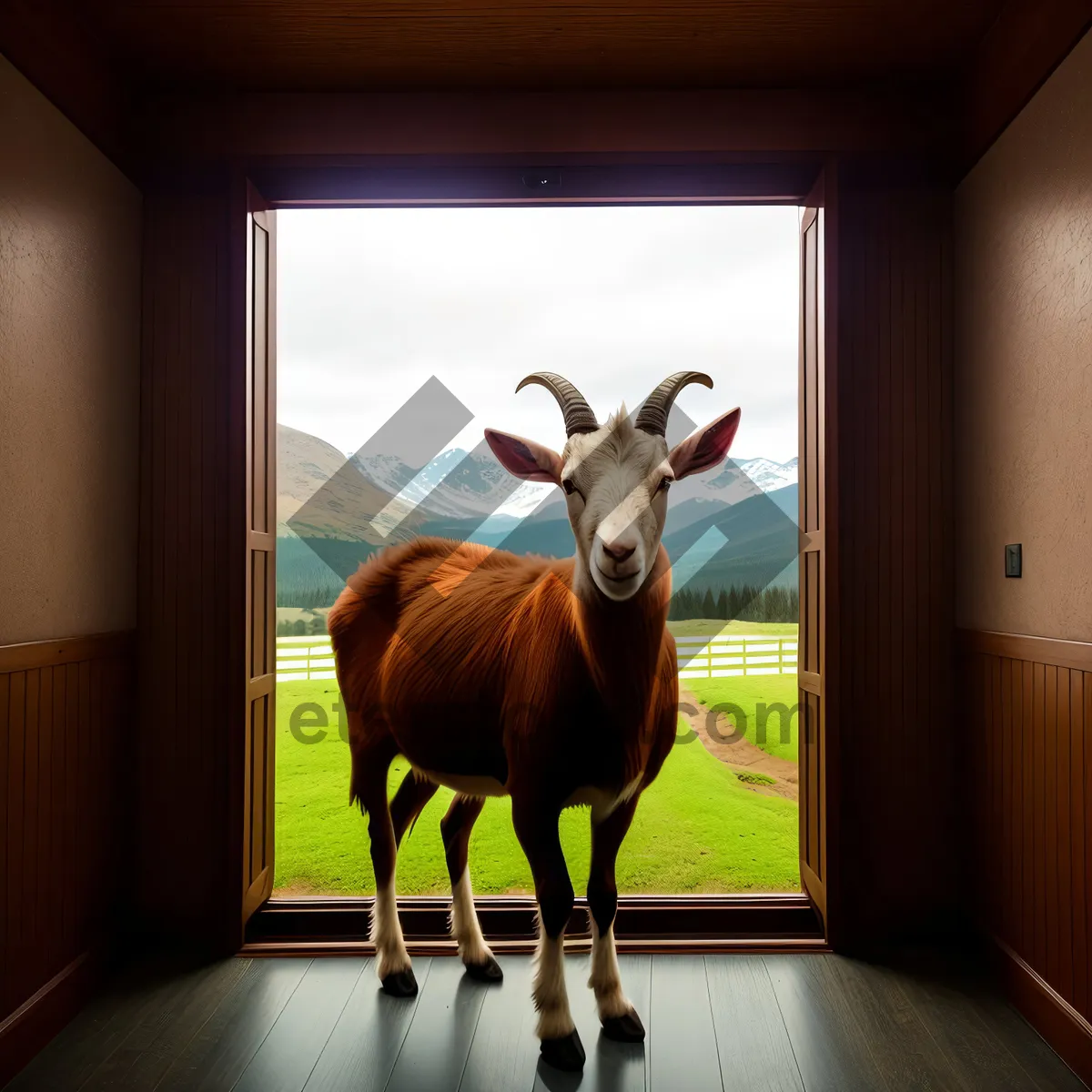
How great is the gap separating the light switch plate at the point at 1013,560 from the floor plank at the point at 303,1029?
230 cm

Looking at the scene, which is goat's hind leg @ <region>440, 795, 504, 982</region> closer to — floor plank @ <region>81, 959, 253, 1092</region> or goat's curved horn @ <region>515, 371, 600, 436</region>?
floor plank @ <region>81, 959, 253, 1092</region>

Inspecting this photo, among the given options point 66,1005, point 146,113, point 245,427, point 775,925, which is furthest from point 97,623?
point 775,925

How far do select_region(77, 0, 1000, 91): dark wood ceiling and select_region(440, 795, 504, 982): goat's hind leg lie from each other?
91.7 inches

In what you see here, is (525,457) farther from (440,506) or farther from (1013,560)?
(1013,560)

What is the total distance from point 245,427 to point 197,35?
1177 mm

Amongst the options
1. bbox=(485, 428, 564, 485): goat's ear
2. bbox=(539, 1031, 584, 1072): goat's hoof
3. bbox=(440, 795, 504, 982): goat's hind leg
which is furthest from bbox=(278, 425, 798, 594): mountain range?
bbox=(539, 1031, 584, 1072): goat's hoof

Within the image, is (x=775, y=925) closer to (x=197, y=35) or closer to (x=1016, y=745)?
(x=1016, y=745)

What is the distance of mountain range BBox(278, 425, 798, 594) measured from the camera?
9.77ft

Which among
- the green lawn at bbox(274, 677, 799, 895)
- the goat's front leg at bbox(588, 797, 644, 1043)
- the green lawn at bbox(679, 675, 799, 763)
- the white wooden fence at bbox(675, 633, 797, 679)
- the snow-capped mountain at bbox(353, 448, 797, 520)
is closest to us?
the goat's front leg at bbox(588, 797, 644, 1043)

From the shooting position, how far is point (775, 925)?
264cm

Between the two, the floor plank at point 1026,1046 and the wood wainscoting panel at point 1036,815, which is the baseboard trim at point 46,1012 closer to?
the floor plank at point 1026,1046

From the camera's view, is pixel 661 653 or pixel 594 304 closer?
pixel 661 653

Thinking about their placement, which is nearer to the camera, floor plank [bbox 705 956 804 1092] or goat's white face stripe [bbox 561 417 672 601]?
goat's white face stripe [bbox 561 417 672 601]

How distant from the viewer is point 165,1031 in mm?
2115
